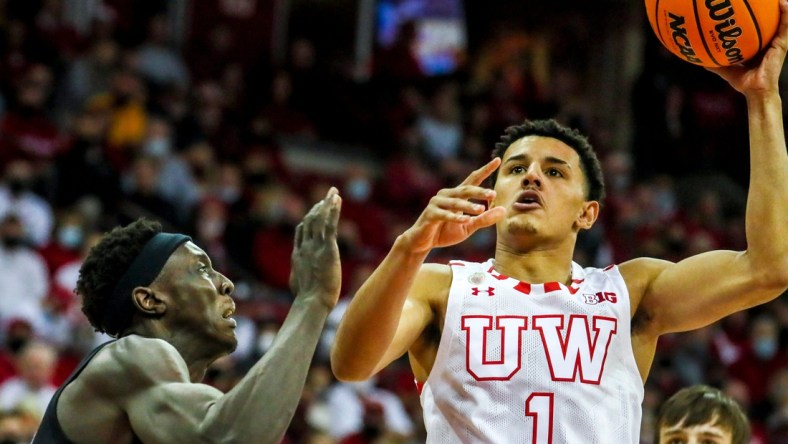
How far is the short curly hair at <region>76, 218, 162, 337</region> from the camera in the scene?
3818mm

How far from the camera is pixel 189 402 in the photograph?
338 cm

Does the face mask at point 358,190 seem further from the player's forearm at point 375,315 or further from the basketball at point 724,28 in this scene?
the player's forearm at point 375,315

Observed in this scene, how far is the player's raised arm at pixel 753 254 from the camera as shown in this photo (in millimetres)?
4258

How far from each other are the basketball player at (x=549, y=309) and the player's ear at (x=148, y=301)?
0.63 meters

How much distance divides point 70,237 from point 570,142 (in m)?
6.76

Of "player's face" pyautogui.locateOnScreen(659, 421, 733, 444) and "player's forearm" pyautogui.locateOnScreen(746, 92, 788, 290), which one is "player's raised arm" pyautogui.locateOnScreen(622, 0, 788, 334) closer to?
"player's forearm" pyautogui.locateOnScreen(746, 92, 788, 290)

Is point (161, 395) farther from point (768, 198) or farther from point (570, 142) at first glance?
point (768, 198)

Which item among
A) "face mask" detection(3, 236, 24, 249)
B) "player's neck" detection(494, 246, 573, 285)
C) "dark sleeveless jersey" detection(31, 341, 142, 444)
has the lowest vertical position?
"face mask" detection(3, 236, 24, 249)

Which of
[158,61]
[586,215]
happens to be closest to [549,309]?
[586,215]

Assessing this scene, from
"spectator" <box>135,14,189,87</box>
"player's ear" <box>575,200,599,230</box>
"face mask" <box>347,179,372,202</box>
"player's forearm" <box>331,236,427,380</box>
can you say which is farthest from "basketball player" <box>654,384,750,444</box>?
"spectator" <box>135,14,189,87</box>

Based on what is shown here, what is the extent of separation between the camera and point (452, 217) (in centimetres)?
373

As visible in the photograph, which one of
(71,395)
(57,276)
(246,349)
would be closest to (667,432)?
(71,395)

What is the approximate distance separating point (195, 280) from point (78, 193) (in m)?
7.53

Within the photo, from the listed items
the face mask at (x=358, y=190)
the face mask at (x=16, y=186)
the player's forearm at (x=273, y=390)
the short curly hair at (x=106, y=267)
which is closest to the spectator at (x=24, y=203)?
the face mask at (x=16, y=186)
